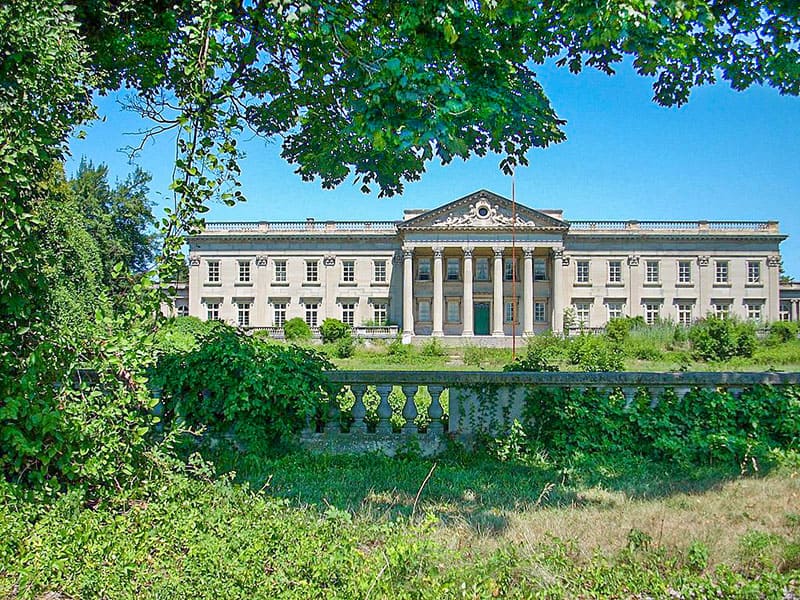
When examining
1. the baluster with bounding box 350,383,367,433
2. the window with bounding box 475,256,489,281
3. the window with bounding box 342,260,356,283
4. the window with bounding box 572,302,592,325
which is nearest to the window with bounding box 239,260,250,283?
the window with bounding box 342,260,356,283

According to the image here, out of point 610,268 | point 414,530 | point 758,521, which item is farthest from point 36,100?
point 610,268

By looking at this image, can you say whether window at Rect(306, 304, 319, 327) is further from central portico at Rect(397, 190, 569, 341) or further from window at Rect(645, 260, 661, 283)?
window at Rect(645, 260, 661, 283)

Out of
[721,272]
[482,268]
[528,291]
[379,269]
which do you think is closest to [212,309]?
[379,269]

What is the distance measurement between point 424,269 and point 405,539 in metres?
43.3

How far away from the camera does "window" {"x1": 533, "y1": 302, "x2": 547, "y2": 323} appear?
46094mm

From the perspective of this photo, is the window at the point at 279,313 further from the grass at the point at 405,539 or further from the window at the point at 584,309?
the grass at the point at 405,539

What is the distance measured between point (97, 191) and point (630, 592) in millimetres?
40518

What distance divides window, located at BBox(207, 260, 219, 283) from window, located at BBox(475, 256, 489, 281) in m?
22.1

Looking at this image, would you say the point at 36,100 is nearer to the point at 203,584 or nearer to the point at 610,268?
the point at 203,584

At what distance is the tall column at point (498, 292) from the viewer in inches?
1737

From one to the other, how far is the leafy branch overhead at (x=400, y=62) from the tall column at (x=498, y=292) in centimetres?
3786

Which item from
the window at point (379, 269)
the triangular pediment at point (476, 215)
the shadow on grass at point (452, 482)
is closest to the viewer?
the shadow on grass at point (452, 482)

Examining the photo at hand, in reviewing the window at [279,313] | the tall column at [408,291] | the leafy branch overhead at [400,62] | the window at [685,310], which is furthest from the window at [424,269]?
the leafy branch overhead at [400,62]

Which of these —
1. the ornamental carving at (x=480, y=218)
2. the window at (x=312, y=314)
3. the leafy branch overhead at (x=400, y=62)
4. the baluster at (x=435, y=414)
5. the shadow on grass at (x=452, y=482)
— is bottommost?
the shadow on grass at (x=452, y=482)
